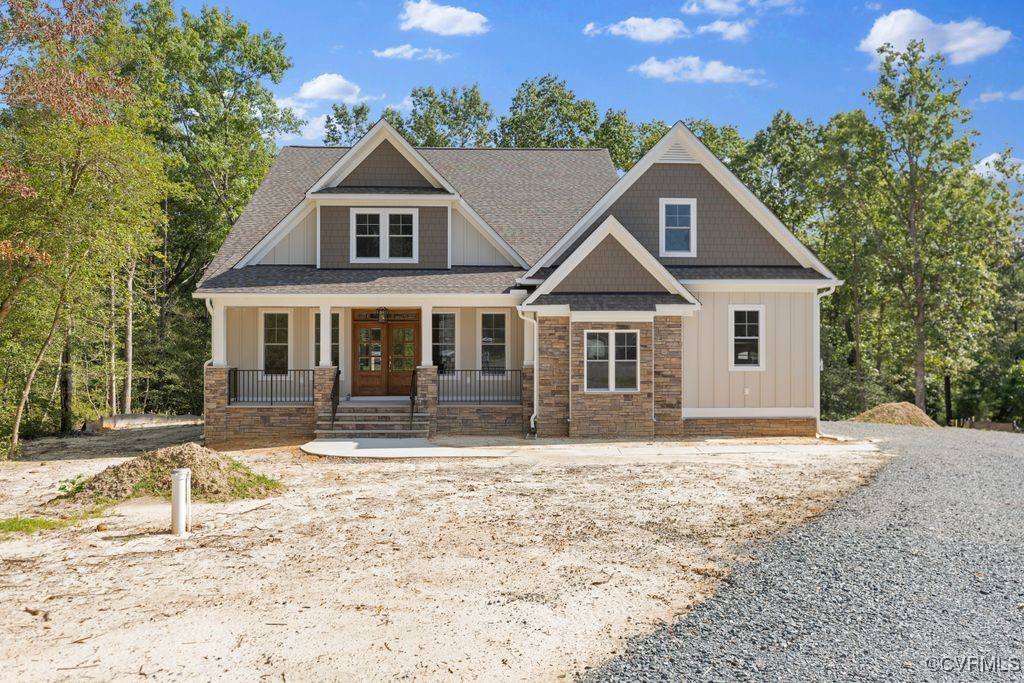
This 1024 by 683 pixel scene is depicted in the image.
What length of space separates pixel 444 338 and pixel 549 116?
2264 centimetres

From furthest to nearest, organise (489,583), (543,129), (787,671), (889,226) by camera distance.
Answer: (543,129) < (889,226) < (489,583) < (787,671)

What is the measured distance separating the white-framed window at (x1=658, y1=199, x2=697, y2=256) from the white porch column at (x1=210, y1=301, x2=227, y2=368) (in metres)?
9.85

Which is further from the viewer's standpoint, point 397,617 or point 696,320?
point 696,320

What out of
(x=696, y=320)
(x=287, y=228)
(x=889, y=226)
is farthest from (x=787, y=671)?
(x=889, y=226)

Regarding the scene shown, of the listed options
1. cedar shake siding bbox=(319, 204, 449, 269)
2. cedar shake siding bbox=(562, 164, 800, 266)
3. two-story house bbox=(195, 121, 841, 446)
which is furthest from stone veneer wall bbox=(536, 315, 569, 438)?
cedar shake siding bbox=(319, 204, 449, 269)

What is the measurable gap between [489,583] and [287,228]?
13.6 metres

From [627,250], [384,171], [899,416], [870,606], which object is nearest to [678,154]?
[627,250]

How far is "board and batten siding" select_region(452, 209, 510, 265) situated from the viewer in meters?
18.5

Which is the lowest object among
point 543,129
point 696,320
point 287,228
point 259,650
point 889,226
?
point 259,650

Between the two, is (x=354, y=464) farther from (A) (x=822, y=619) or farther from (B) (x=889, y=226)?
(B) (x=889, y=226)

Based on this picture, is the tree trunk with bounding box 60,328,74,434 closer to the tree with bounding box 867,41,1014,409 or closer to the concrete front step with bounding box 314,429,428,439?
the concrete front step with bounding box 314,429,428,439

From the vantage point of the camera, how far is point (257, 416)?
1684 cm

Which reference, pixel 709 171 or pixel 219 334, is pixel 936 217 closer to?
pixel 709 171

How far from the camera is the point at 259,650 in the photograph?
5.09 metres
